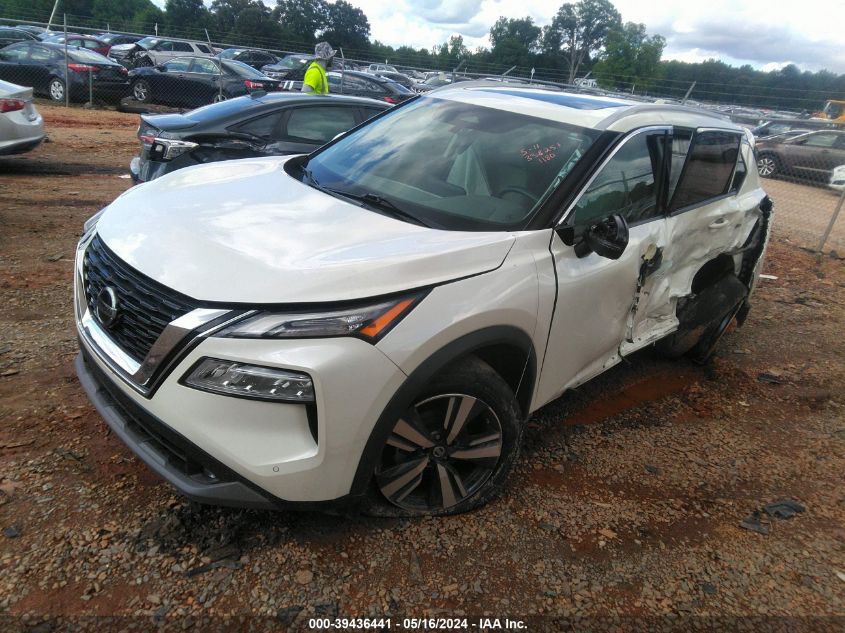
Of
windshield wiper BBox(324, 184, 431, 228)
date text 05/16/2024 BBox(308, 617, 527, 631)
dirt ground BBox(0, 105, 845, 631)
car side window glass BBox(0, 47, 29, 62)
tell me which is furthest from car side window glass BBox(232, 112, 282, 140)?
car side window glass BBox(0, 47, 29, 62)

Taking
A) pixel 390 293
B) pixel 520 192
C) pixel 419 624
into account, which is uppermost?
pixel 520 192

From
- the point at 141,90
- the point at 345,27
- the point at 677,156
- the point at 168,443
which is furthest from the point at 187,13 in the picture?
the point at 168,443

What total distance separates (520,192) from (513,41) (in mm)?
59315

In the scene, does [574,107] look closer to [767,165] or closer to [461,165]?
[461,165]

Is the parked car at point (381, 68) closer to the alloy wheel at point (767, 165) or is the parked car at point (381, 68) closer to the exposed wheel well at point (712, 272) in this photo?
the alloy wheel at point (767, 165)

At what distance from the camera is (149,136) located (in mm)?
6020

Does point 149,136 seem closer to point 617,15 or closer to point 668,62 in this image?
point 668,62

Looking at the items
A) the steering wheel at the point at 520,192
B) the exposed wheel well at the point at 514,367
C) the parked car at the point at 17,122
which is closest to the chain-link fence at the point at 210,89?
the parked car at the point at 17,122

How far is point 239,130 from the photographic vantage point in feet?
20.4

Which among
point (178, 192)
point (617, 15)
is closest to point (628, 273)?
point (178, 192)

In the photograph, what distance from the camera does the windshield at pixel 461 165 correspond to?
283 cm

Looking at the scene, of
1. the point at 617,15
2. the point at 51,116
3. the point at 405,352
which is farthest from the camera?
the point at 617,15

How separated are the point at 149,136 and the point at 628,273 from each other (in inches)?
194

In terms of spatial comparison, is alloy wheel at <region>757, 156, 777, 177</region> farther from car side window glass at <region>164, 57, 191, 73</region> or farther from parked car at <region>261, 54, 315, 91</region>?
car side window glass at <region>164, 57, 191, 73</region>
